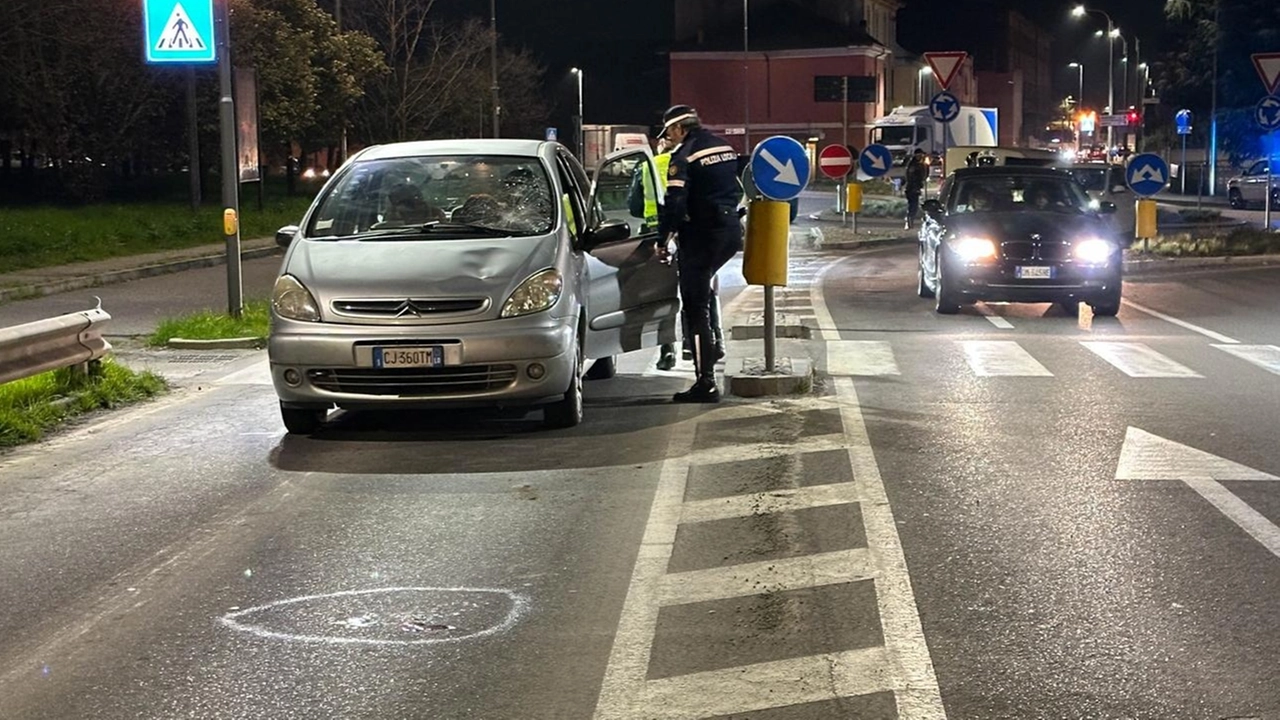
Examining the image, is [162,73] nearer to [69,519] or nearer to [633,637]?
[69,519]

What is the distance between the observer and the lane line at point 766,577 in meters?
6.24

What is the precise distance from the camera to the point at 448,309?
9508 mm

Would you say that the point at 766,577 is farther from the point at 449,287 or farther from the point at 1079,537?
the point at 449,287

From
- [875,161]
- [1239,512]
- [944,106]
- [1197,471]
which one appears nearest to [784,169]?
[1197,471]

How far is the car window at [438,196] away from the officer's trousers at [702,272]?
1091mm

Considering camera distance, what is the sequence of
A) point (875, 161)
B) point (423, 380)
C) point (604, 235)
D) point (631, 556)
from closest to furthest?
point (631, 556)
point (423, 380)
point (604, 235)
point (875, 161)

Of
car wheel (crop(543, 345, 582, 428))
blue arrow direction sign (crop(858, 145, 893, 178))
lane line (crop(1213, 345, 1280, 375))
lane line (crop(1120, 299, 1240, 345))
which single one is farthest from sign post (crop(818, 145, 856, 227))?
car wheel (crop(543, 345, 582, 428))

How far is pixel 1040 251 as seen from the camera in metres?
17.0

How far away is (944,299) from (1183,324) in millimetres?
2470

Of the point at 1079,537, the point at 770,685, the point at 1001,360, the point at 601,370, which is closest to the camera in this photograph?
the point at 770,685

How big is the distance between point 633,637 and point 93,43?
3542cm

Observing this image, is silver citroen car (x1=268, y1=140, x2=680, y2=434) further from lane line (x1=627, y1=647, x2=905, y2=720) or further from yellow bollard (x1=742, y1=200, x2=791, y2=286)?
lane line (x1=627, y1=647, x2=905, y2=720)

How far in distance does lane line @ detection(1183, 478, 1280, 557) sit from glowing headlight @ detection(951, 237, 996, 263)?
29.3 ft

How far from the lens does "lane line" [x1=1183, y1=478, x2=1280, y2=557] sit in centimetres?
707
